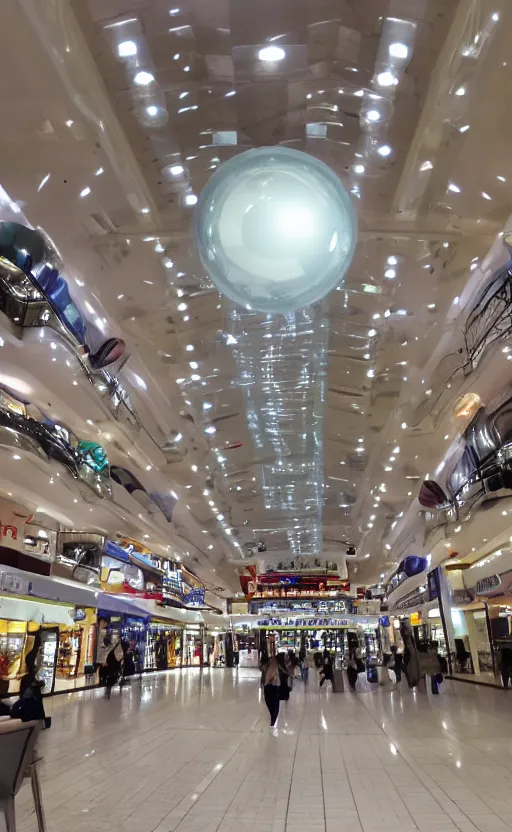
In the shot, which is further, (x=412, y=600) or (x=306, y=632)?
(x=306, y=632)

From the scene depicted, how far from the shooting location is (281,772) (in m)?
5.47

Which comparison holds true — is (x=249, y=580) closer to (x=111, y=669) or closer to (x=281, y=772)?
(x=111, y=669)

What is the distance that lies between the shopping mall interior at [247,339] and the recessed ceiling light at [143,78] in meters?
0.01

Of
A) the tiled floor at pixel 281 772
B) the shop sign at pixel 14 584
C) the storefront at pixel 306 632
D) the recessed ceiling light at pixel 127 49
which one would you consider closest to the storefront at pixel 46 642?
the shop sign at pixel 14 584

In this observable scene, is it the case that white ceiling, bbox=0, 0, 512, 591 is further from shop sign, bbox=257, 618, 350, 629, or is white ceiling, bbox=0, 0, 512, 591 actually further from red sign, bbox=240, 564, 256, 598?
shop sign, bbox=257, 618, 350, 629

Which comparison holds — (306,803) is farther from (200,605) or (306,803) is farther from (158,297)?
(200,605)

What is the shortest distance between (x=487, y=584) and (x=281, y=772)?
10.1 meters

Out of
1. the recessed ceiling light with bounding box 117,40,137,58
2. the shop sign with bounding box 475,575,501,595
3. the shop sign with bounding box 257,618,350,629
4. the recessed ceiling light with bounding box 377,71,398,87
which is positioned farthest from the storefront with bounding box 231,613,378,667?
the recessed ceiling light with bounding box 117,40,137,58

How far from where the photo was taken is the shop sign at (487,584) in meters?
13.2

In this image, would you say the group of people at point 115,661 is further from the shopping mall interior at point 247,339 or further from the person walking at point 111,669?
the shopping mall interior at point 247,339

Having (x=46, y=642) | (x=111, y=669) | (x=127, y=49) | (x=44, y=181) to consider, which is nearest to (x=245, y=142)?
(x=127, y=49)

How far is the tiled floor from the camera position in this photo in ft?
13.1

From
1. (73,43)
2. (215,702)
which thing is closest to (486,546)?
(215,702)

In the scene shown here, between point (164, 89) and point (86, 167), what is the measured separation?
80 centimetres
